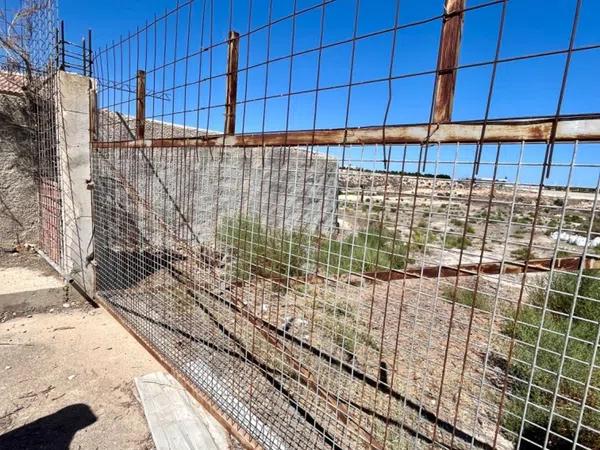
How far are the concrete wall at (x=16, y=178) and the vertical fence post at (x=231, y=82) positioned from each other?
3656 millimetres

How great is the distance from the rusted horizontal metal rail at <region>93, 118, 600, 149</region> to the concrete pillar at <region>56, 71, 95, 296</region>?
2497 mm

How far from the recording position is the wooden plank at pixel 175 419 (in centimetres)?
233

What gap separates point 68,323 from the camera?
402 cm

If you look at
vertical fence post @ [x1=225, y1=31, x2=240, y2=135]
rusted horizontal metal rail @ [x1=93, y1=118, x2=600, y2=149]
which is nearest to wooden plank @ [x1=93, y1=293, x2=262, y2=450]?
rusted horizontal metal rail @ [x1=93, y1=118, x2=600, y2=149]

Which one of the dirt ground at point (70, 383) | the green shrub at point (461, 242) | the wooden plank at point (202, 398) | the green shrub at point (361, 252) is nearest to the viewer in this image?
the green shrub at point (461, 242)

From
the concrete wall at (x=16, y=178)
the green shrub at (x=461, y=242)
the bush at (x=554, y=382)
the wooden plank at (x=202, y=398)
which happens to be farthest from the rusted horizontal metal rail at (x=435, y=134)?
the concrete wall at (x=16, y=178)

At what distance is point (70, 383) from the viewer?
9.74ft

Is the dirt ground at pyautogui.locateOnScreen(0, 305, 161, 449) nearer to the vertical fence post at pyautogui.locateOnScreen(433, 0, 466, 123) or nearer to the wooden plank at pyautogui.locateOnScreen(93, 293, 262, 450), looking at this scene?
the wooden plank at pyautogui.locateOnScreen(93, 293, 262, 450)

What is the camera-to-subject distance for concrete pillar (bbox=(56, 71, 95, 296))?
408 centimetres

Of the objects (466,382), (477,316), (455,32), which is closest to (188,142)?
(455,32)

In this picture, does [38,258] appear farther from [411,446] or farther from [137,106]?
[411,446]

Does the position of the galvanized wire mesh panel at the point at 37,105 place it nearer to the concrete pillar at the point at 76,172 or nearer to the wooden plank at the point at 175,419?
the concrete pillar at the point at 76,172

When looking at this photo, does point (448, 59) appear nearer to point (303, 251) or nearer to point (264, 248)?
point (264, 248)

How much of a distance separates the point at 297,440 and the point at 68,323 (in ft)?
9.83
